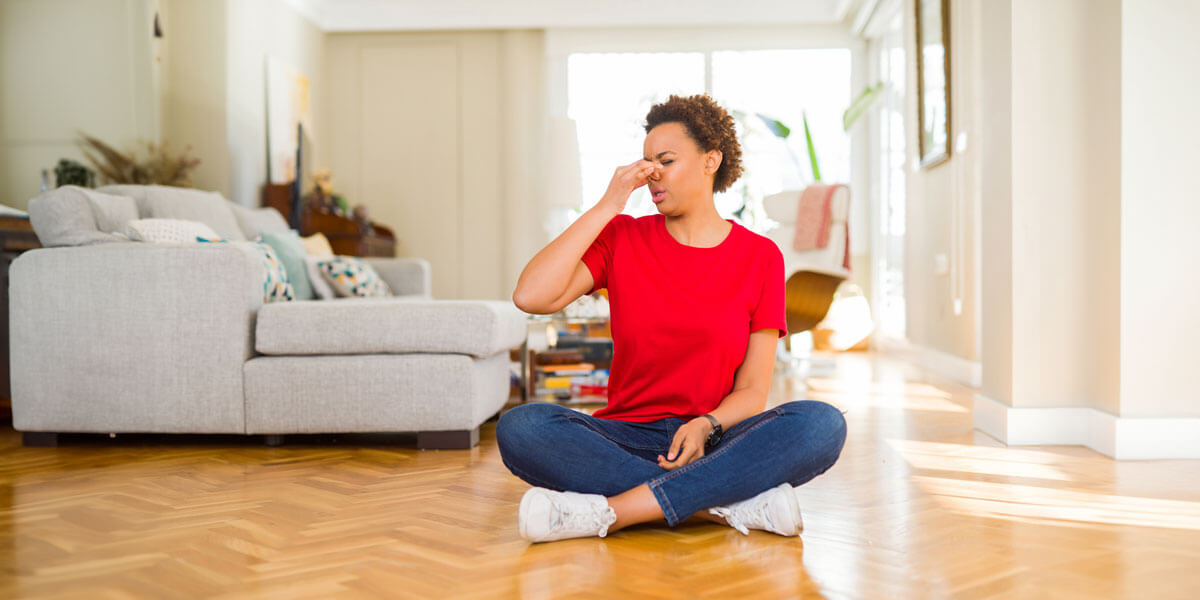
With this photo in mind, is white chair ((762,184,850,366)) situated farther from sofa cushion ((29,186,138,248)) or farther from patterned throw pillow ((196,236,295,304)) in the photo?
sofa cushion ((29,186,138,248))

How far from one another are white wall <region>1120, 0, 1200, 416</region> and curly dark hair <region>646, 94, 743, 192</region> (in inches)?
56.0

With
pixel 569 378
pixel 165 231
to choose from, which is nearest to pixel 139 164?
pixel 165 231

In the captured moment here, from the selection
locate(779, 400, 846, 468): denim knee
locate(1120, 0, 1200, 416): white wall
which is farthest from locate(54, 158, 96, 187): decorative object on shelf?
locate(1120, 0, 1200, 416): white wall

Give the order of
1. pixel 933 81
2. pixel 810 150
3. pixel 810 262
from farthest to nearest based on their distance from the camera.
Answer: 1. pixel 810 150
2. pixel 810 262
3. pixel 933 81

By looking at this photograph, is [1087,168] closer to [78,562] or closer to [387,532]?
[387,532]

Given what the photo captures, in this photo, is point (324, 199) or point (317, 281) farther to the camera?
point (324, 199)

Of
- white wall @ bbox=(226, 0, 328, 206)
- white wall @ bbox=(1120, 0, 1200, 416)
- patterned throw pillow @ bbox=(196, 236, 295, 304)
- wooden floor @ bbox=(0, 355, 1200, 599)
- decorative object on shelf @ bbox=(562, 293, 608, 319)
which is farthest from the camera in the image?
white wall @ bbox=(226, 0, 328, 206)

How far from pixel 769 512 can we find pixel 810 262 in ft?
12.8

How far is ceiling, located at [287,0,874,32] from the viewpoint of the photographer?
7254 millimetres

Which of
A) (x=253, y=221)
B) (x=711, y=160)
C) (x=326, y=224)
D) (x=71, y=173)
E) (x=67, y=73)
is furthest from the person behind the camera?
(x=326, y=224)

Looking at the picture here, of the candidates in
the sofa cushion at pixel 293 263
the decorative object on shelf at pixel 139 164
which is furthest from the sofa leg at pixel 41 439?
the decorative object on shelf at pixel 139 164

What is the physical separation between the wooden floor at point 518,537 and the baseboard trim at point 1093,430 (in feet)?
0.30

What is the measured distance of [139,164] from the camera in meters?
5.21

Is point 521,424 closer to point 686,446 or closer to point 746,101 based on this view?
point 686,446
